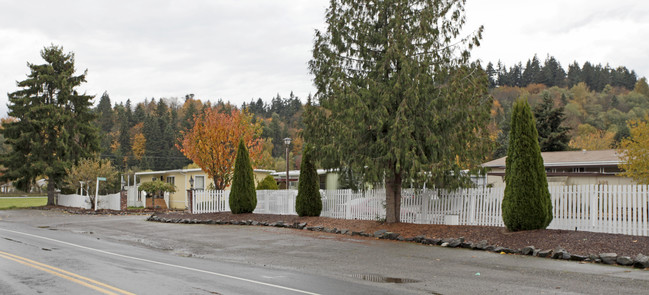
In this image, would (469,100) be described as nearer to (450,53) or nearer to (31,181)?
(450,53)

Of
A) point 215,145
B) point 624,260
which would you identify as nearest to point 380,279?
point 624,260

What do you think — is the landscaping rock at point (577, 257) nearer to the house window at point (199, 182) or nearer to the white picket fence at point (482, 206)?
the white picket fence at point (482, 206)

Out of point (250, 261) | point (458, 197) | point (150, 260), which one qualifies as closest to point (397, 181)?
point (458, 197)

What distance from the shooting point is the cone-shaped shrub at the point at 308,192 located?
2120cm

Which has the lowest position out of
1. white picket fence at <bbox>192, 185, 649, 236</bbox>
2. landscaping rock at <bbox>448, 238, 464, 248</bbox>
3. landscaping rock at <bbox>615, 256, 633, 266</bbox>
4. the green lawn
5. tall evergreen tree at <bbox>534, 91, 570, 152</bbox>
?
the green lawn

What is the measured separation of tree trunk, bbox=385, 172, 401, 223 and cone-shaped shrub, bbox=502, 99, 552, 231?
4198mm

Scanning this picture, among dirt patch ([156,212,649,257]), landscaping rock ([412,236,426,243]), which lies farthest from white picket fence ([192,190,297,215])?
landscaping rock ([412,236,426,243])

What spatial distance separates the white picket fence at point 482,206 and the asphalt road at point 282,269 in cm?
324

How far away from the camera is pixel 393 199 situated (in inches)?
700

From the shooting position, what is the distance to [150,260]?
1140 centimetres

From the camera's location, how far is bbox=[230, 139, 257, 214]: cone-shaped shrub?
23672 millimetres

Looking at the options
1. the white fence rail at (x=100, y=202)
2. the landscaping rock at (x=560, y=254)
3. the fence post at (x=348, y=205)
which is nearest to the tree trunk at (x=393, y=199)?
the fence post at (x=348, y=205)

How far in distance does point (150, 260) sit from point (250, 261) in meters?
2.19

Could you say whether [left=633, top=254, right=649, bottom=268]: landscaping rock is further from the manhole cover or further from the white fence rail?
the white fence rail
